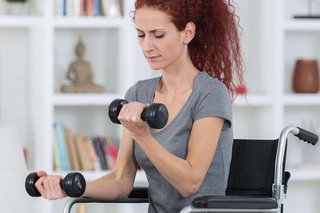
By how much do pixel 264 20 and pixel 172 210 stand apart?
2123 mm

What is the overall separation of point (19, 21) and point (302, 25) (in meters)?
1.40

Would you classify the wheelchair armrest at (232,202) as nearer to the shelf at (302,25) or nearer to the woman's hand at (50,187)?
the woman's hand at (50,187)

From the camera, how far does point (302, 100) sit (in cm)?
444

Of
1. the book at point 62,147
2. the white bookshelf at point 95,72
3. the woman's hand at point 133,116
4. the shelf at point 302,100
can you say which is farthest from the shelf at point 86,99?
the woman's hand at point 133,116

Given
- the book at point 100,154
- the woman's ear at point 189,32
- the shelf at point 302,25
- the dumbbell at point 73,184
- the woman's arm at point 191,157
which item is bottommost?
the book at point 100,154

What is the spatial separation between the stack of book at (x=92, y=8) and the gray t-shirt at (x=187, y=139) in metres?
1.73

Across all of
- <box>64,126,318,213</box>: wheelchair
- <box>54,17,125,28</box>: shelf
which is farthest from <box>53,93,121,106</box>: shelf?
<box>64,126,318,213</box>: wheelchair

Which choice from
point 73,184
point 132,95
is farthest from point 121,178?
point 73,184

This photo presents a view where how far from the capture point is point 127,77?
13.8 feet

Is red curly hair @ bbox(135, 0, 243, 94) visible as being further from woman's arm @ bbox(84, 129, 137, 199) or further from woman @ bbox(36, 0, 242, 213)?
woman's arm @ bbox(84, 129, 137, 199)

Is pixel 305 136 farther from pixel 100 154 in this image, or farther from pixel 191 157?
pixel 100 154

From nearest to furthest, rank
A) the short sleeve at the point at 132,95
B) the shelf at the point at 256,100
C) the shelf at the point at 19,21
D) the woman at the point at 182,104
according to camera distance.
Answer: the woman at the point at 182,104 < the short sleeve at the point at 132,95 < the shelf at the point at 19,21 < the shelf at the point at 256,100

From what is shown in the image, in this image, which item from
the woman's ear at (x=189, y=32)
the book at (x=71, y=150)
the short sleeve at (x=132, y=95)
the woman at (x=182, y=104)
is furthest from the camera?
the book at (x=71, y=150)

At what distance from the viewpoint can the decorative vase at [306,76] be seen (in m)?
4.50
